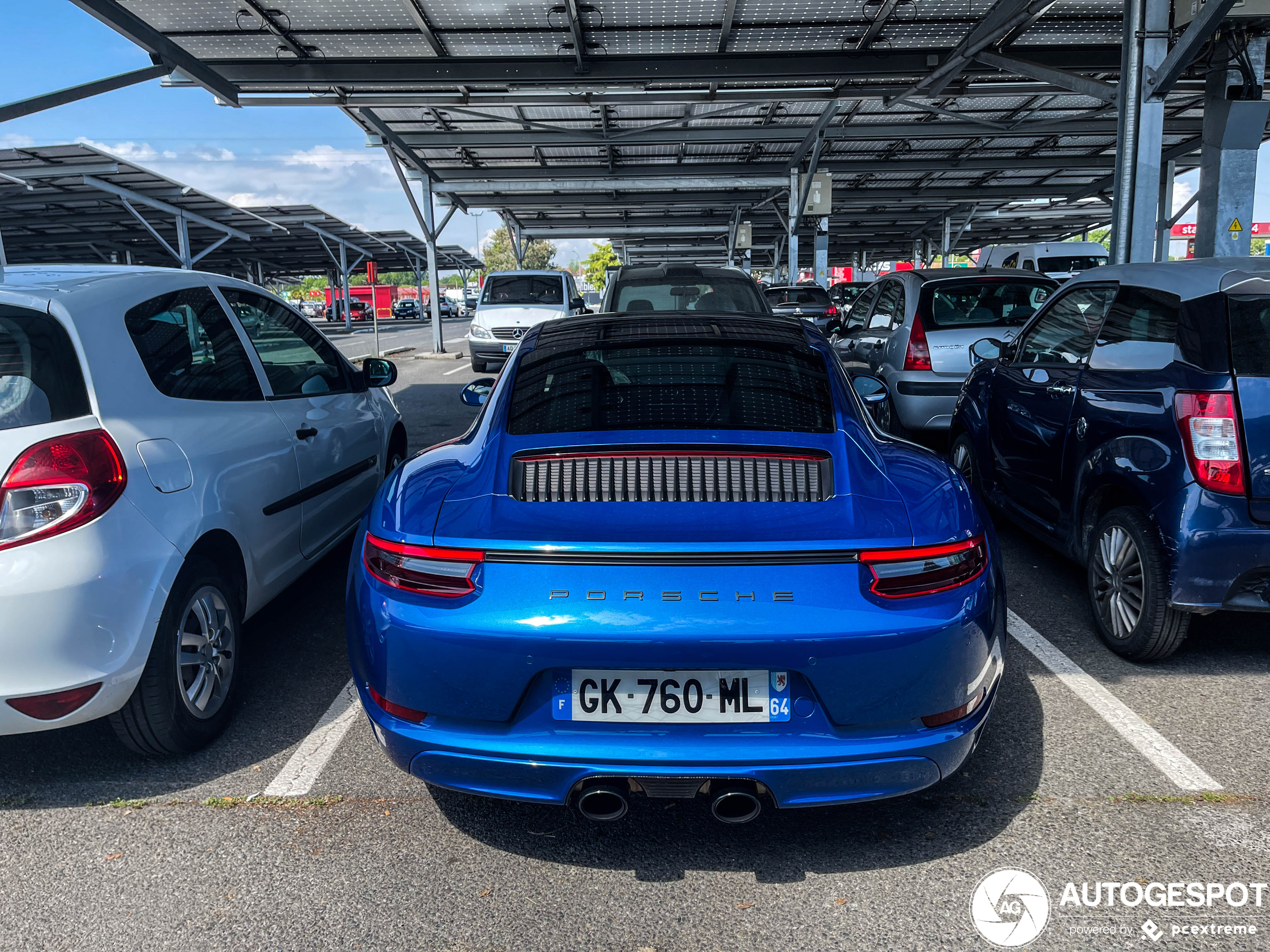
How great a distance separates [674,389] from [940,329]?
18.7 feet

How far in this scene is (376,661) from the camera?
94.4 inches

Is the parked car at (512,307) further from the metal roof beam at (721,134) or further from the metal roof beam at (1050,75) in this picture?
the metal roof beam at (1050,75)

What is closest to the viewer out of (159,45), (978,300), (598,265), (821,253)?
(978,300)

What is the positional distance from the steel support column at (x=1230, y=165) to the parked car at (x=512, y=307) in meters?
9.72

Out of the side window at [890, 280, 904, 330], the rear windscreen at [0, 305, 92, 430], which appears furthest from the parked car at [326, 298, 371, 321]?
the rear windscreen at [0, 305, 92, 430]

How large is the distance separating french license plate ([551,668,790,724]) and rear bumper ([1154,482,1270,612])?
6.95 ft

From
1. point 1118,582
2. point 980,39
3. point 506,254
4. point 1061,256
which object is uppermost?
point 506,254

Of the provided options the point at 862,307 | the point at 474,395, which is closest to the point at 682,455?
the point at 474,395

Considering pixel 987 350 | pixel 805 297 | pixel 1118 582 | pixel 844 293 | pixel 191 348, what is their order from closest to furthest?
1. pixel 191 348
2. pixel 1118 582
3. pixel 987 350
4. pixel 805 297
5. pixel 844 293

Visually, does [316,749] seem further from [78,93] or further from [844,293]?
[844,293]

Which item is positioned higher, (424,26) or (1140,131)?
(424,26)

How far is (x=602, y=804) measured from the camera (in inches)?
88.9

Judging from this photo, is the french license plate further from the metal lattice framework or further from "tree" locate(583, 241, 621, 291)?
"tree" locate(583, 241, 621, 291)

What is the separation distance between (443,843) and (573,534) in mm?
1034
